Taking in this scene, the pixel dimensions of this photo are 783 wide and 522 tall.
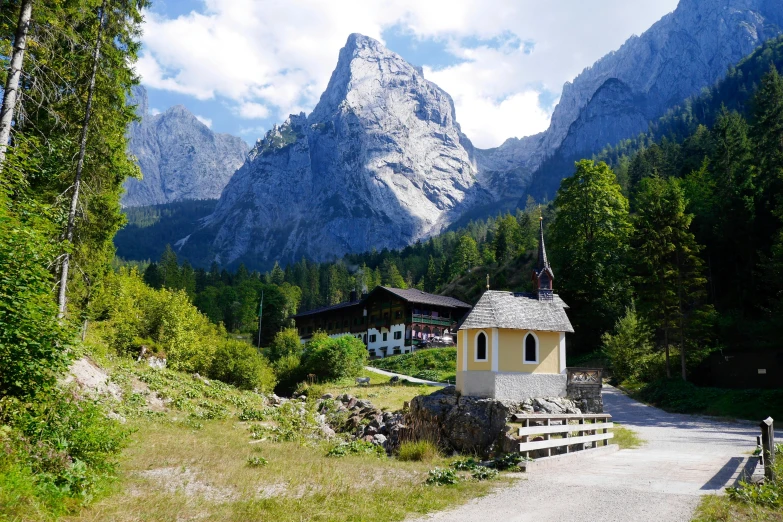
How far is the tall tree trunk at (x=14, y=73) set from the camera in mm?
12672

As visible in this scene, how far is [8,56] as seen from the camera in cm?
1436

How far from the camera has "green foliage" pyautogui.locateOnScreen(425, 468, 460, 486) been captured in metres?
12.5

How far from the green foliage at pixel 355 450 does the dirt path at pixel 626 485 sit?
613cm

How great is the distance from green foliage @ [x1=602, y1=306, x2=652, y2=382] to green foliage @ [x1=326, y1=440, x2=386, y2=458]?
28205mm

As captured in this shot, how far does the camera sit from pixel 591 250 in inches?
1977

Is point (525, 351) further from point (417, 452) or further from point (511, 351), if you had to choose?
point (417, 452)

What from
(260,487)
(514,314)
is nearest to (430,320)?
(514,314)

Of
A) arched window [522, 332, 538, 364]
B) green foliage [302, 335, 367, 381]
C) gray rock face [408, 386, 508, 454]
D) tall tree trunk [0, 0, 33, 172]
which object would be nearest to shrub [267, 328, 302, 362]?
green foliage [302, 335, 367, 381]

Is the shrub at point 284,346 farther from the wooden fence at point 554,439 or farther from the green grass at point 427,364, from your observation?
the wooden fence at point 554,439

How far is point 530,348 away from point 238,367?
20521mm

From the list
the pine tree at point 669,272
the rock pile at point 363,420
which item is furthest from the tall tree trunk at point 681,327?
the rock pile at point 363,420

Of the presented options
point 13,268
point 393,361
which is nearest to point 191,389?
point 13,268

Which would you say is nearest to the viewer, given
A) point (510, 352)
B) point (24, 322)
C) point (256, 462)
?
point (24, 322)

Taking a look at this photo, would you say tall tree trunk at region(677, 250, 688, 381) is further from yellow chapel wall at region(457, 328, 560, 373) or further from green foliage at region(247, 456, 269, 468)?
green foliage at region(247, 456, 269, 468)
